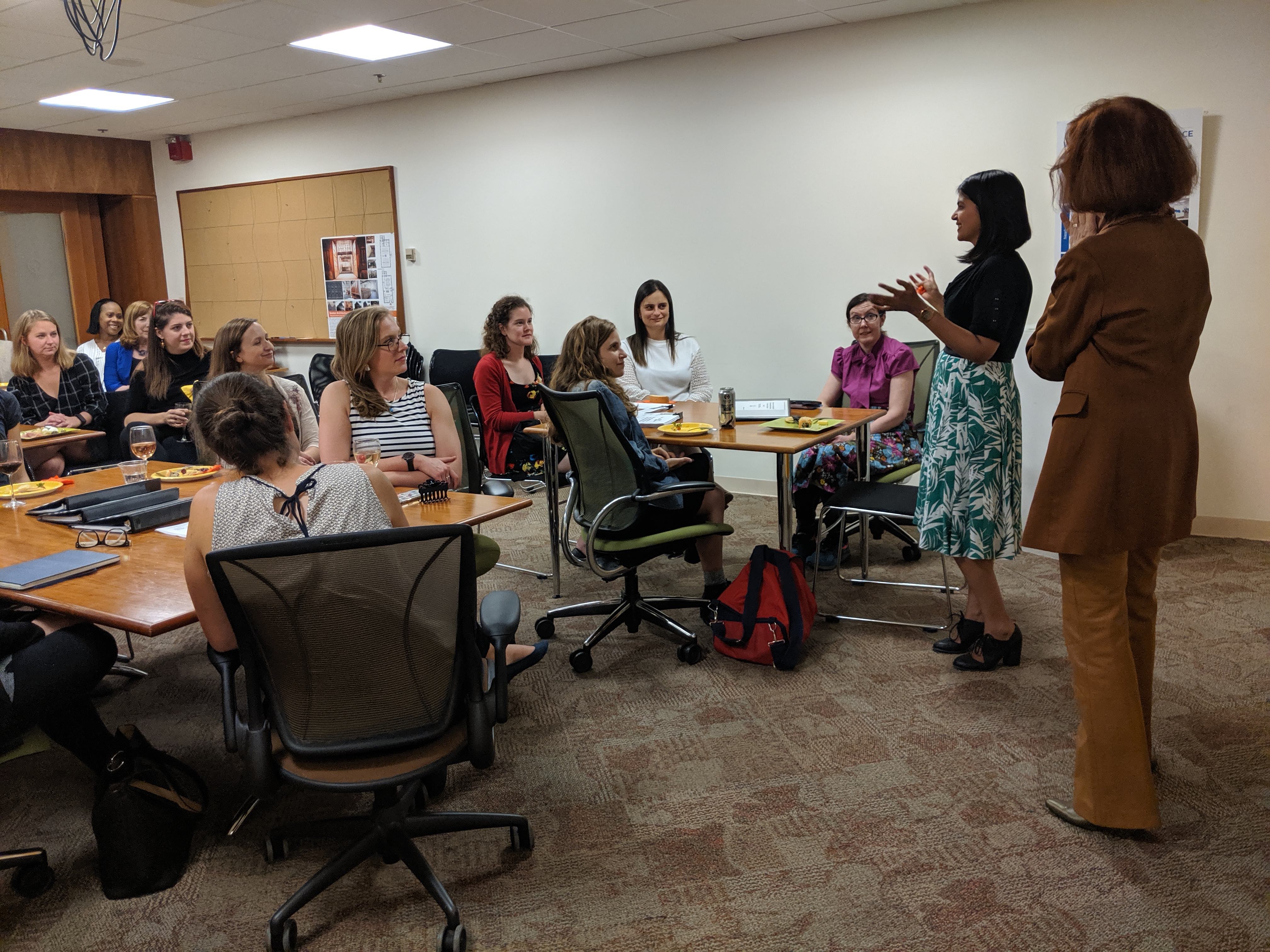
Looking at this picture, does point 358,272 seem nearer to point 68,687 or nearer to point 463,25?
point 463,25

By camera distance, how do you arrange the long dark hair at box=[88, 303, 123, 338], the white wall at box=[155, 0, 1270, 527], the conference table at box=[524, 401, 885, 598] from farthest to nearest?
the long dark hair at box=[88, 303, 123, 338] < the white wall at box=[155, 0, 1270, 527] < the conference table at box=[524, 401, 885, 598]

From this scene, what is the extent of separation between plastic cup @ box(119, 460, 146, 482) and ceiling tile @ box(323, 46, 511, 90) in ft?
11.1

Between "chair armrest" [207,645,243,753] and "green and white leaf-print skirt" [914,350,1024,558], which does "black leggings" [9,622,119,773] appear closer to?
"chair armrest" [207,645,243,753]

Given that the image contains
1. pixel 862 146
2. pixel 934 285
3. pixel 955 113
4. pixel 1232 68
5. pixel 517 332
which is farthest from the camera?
pixel 862 146

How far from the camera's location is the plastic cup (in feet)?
9.61

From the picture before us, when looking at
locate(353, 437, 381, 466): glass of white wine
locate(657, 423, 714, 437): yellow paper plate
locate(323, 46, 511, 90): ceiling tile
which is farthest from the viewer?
locate(323, 46, 511, 90): ceiling tile

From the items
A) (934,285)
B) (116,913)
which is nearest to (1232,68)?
(934,285)

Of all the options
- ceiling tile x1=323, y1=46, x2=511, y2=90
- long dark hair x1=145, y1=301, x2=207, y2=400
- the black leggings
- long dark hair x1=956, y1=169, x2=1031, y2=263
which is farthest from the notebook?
ceiling tile x1=323, y1=46, x2=511, y2=90

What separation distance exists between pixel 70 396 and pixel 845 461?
4.10 m

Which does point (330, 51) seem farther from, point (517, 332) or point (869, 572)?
point (869, 572)

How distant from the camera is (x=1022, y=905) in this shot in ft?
6.50

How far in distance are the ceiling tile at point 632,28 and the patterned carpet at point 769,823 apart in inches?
128

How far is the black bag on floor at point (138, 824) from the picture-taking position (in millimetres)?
2133

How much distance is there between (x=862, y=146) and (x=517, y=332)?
2.21 m
